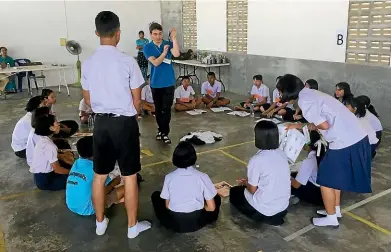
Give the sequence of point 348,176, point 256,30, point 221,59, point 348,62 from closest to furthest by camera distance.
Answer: point 348,176, point 348,62, point 256,30, point 221,59

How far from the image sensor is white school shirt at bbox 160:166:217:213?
290cm

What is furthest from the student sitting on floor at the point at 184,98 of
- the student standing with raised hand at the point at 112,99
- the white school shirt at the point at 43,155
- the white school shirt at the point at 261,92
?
the student standing with raised hand at the point at 112,99

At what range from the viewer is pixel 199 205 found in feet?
9.75

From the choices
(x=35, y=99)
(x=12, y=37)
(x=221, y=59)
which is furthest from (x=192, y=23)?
(x=35, y=99)

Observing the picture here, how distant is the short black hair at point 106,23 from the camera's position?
8.57ft

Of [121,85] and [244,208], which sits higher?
[121,85]

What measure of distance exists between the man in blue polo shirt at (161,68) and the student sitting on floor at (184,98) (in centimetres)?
231

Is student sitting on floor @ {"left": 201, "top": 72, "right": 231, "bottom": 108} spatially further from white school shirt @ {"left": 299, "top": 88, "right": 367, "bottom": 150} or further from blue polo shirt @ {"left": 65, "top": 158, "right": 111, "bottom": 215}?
white school shirt @ {"left": 299, "top": 88, "right": 367, "bottom": 150}

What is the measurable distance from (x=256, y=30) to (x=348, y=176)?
256 inches

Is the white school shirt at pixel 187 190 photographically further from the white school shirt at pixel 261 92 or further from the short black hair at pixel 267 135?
the white school shirt at pixel 261 92

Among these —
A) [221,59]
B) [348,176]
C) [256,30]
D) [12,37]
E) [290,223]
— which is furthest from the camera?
[12,37]

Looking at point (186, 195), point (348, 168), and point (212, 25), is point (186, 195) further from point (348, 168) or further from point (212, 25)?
point (212, 25)

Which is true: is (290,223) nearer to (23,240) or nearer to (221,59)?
(23,240)

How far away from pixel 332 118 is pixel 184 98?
528 cm
